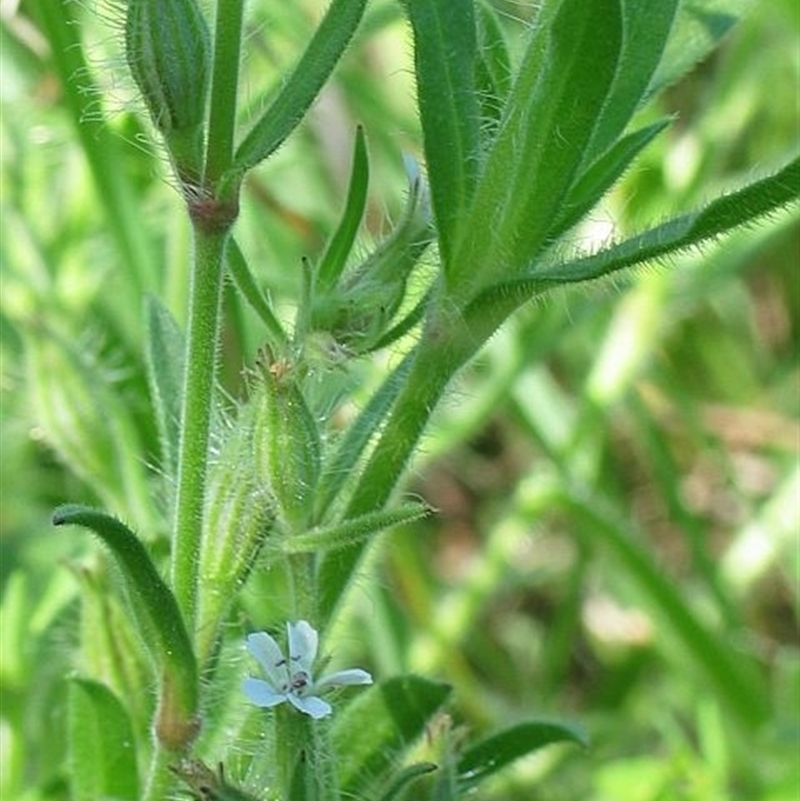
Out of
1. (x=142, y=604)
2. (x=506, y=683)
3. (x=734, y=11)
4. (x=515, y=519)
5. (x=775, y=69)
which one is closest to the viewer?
(x=142, y=604)

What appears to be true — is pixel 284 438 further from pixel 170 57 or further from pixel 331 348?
pixel 170 57

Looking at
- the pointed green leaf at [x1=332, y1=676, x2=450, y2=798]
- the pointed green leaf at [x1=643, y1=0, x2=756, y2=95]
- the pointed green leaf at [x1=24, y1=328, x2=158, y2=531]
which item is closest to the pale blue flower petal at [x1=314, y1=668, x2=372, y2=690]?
the pointed green leaf at [x1=332, y1=676, x2=450, y2=798]

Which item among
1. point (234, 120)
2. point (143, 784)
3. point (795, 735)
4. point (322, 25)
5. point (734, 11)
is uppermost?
point (734, 11)

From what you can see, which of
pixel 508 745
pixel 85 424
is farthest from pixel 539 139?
pixel 85 424

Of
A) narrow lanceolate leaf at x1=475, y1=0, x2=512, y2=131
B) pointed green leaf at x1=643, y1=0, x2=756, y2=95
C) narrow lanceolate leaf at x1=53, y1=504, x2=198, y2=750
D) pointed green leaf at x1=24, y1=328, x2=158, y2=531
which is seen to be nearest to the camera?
narrow lanceolate leaf at x1=53, y1=504, x2=198, y2=750

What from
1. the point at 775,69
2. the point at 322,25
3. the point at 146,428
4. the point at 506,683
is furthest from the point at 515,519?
the point at 322,25

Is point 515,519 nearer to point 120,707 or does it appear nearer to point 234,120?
point 120,707

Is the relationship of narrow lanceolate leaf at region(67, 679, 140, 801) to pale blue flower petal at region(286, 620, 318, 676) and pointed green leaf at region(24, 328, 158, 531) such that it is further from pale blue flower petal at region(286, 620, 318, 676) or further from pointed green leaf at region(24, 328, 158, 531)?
pointed green leaf at region(24, 328, 158, 531)
